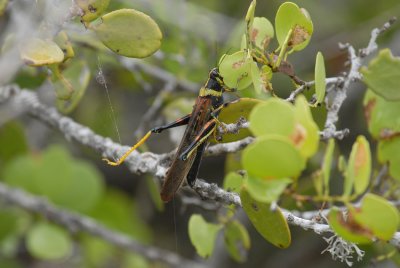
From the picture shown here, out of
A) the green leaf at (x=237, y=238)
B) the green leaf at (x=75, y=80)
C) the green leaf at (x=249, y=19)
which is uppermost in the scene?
the green leaf at (x=249, y=19)

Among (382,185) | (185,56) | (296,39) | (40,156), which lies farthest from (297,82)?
(40,156)

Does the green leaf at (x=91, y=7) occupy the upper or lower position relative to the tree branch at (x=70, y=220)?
upper

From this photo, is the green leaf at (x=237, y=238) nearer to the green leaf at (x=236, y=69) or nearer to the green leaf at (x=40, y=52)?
the green leaf at (x=236, y=69)

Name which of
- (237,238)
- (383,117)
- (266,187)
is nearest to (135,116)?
(237,238)

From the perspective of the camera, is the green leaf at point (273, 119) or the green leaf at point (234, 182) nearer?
the green leaf at point (273, 119)

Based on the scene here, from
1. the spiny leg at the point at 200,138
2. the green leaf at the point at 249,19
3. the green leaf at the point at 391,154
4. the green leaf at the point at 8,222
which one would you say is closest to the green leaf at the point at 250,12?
the green leaf at the point at 249,19
